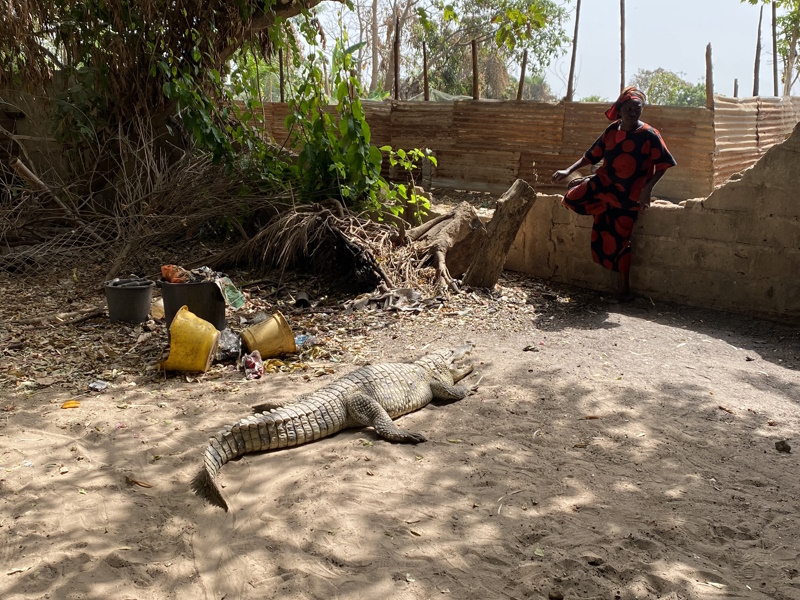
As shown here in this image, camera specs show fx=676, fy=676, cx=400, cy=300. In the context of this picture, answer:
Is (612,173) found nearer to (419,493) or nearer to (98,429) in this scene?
(419,493)

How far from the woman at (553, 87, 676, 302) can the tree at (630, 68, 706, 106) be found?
73.9 ft

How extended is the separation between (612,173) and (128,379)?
4.29 meters

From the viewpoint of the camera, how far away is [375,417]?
3.78m

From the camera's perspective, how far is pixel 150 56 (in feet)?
25.5

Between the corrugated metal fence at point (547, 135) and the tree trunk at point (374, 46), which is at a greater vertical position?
the tree trunk at point (374, 46)

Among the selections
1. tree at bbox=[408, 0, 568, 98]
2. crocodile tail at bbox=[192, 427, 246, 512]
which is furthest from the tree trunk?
crocodile tail at bbox=[192, 427, 246, 512]

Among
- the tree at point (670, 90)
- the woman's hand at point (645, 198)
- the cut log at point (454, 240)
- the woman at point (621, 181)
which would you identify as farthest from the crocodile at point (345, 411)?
the tree at point (670, 90)

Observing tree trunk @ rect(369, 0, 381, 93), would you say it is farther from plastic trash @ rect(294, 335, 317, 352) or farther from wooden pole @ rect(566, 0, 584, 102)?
plastic trash @ rect(294, 335, 317, 352)

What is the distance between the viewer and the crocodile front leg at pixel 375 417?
3670 mm

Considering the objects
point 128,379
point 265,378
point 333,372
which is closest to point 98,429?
point 128,379

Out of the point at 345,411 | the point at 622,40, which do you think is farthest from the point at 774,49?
the point at 345,411

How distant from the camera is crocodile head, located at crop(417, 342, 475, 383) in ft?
14.2

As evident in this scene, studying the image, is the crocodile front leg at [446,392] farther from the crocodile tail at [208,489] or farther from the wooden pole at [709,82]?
the wooden pole at [709,82]

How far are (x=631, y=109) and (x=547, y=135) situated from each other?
→ 218 inches
